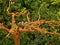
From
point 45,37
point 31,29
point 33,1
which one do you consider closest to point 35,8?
point 33,1

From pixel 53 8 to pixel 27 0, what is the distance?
1.74 ft

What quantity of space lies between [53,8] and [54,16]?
0.62 feet

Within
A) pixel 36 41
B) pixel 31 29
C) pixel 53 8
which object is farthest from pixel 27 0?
pixel 31 29

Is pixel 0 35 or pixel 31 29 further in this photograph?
pixel 0 35

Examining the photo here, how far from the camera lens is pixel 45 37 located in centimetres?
418

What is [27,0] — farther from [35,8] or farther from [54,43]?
[54,43]

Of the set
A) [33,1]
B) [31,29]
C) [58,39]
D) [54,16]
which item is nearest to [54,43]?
[58,39]

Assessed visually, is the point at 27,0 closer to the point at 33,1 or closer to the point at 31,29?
the point at 33,1

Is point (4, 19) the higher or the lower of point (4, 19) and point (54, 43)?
the higher

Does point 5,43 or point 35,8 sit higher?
point 35,8

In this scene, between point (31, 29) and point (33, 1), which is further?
point (33, 1)

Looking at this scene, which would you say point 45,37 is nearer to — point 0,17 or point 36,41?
point 36,41

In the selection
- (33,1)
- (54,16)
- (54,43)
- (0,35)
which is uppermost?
(33,1)

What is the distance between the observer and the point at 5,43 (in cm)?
414
